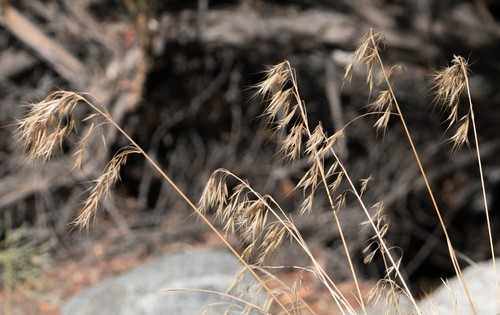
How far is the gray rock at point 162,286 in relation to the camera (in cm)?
456

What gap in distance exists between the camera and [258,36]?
6.07m

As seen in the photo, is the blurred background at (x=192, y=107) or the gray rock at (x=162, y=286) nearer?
the gray rock at (x=162, y=286)

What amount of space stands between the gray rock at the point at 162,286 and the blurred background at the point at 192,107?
62cm

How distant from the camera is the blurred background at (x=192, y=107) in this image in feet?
19.7

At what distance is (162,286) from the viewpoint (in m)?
4.89

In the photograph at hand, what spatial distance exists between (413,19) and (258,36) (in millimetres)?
1241

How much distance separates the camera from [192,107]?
21.4 ft

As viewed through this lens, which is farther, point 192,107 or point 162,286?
point 192,107

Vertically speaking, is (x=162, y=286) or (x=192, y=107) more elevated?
(x=192, y=107)

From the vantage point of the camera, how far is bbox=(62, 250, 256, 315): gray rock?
4.56 meters

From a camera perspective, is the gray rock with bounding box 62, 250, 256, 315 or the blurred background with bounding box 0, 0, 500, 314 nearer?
the gray rock with bounding box 62, 250, 256, 315

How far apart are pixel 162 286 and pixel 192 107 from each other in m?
2.05

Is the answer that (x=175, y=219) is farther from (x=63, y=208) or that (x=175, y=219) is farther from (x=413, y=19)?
(x=413, y=19)

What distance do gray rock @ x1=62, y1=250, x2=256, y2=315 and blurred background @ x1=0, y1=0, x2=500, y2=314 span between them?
625 mm
